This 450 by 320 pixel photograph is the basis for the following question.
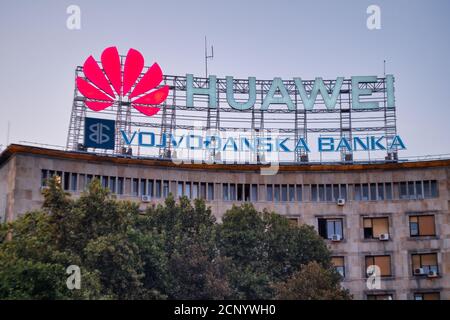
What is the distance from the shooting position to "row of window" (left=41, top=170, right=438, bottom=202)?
80312 millimetres

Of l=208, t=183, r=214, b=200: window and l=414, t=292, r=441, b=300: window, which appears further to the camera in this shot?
l=208, t=183, r=214, b=200: window

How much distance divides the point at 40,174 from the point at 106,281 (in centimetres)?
2115

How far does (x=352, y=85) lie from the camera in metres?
85.4

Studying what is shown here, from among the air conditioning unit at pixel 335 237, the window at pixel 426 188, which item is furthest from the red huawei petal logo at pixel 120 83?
the window at pixel 426 188

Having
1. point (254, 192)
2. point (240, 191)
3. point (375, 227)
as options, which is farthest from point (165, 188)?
point (375, 227)

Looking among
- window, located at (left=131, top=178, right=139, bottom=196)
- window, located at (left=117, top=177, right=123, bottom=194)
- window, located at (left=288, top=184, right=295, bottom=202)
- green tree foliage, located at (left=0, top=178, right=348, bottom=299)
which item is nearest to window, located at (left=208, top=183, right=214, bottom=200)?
window, located at (left=131, top=178, right=139, bottom=196)

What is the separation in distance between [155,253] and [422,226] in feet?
113

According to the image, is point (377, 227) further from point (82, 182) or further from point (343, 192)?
point (82, 182)

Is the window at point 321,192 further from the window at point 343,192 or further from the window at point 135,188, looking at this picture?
the window at point 135,188

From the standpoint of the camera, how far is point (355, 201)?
8344 centimetres

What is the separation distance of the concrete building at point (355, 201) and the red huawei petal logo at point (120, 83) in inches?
241

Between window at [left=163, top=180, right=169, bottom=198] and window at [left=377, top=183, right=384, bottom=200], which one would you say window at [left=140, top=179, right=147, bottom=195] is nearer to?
window at [left=163, top=180, right=169, bottom=198]

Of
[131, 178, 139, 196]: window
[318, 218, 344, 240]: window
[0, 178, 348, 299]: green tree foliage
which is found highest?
A: [131, 178, 139, 196]: window
